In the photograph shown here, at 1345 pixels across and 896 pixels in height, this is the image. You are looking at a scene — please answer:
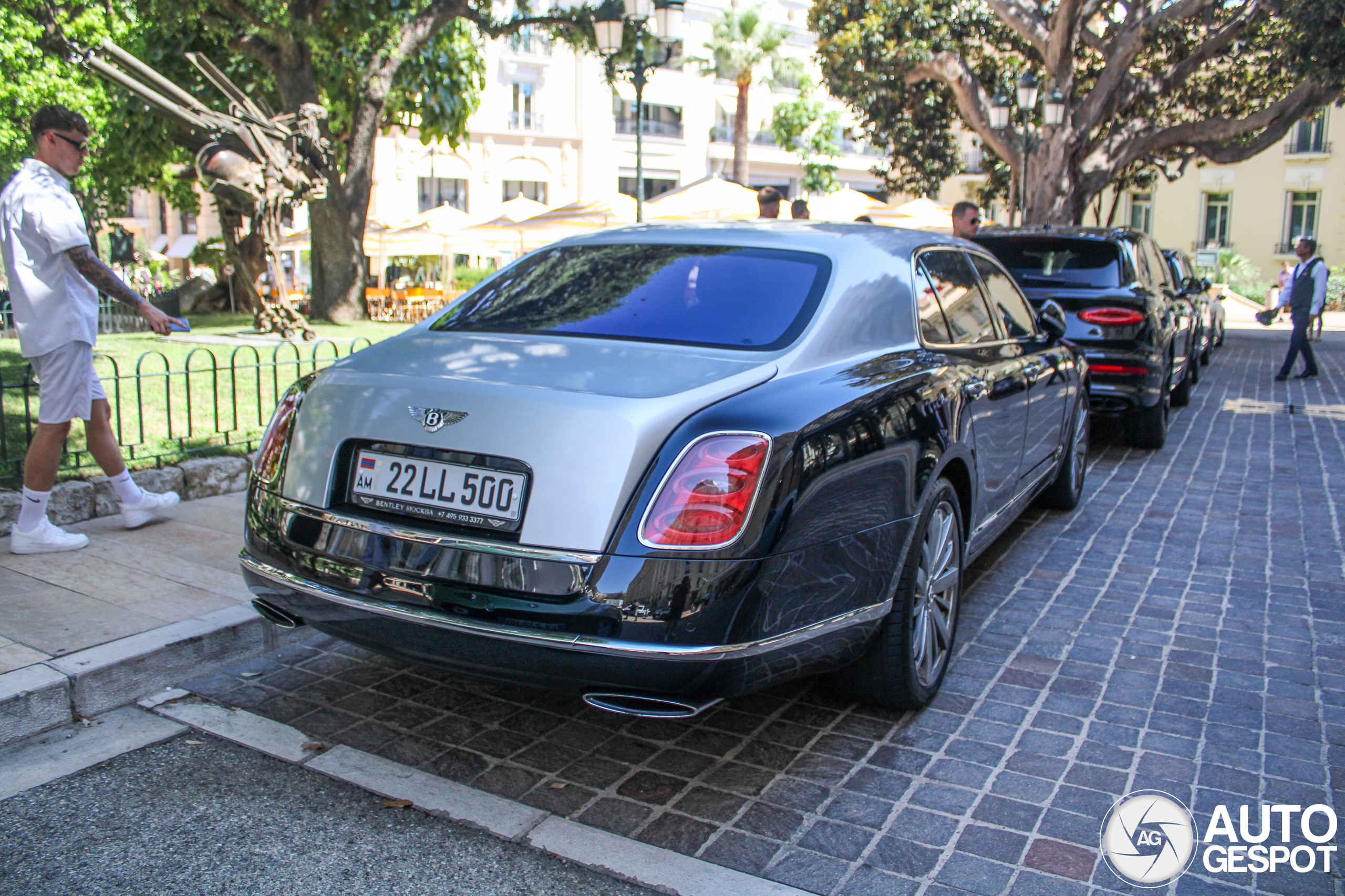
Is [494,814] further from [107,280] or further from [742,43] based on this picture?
[742,43]

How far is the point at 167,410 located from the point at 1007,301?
214 inches

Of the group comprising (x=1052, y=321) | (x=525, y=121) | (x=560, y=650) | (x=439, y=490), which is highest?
(x=525, y=121)

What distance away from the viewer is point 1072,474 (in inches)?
254

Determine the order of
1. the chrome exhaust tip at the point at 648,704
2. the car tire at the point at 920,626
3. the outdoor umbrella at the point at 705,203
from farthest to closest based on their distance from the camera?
1. the outdoor umbrella at the point at 705,203
2. the car tire at the point at 920,626
3. the chrome exhaust tip at the point at 648,704

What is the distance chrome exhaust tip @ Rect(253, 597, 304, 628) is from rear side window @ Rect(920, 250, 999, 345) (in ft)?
8.69

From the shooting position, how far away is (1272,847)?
2859 mm

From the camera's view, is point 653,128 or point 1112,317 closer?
point 1112,317

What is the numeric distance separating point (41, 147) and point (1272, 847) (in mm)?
5336

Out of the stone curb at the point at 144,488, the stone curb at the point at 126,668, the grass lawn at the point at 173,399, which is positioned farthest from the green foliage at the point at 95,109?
the stone curb at the point at 126,668

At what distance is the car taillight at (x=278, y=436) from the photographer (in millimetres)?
3277

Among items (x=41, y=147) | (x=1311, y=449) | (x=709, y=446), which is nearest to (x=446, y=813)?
(x=709, y=446)

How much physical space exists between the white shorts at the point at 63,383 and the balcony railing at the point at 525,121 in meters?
47.9

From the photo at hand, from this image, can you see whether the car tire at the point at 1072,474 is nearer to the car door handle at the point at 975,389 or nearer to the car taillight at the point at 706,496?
the car door handle at the point at 975,389

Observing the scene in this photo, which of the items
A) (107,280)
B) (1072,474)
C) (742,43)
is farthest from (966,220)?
(742,43)
